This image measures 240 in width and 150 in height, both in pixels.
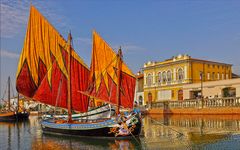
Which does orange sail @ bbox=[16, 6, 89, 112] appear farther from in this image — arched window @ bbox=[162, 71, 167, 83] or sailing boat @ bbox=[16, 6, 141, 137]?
arched window @ bbox=[162, 71, 167, 83]

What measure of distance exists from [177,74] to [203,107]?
17803 millimetres

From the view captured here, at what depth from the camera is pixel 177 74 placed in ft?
229

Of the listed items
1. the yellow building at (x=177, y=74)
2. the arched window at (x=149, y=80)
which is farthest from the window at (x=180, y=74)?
the arched window at (x=149, y=80)

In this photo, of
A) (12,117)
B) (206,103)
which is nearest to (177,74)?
(206,103)

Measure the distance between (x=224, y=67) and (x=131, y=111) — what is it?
50.8 meters

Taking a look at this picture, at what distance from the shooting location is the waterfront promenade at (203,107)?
4828 centimetres

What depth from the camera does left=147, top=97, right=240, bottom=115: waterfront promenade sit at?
158 feet

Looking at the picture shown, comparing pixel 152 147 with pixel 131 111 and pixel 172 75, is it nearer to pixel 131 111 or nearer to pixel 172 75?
pixel 131 111

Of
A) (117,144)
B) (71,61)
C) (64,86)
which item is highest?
(71,61)

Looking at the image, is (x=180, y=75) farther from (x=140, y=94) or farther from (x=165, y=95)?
(x=140, y=94)

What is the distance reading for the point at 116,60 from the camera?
28828mm

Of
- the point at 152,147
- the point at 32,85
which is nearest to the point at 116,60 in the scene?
the point at 152,147

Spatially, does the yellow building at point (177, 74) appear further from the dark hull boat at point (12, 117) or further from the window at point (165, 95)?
the dark hull boat at point (12, 117)

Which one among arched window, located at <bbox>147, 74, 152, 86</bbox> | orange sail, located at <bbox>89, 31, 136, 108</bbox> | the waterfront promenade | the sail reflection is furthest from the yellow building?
the sail reflection
